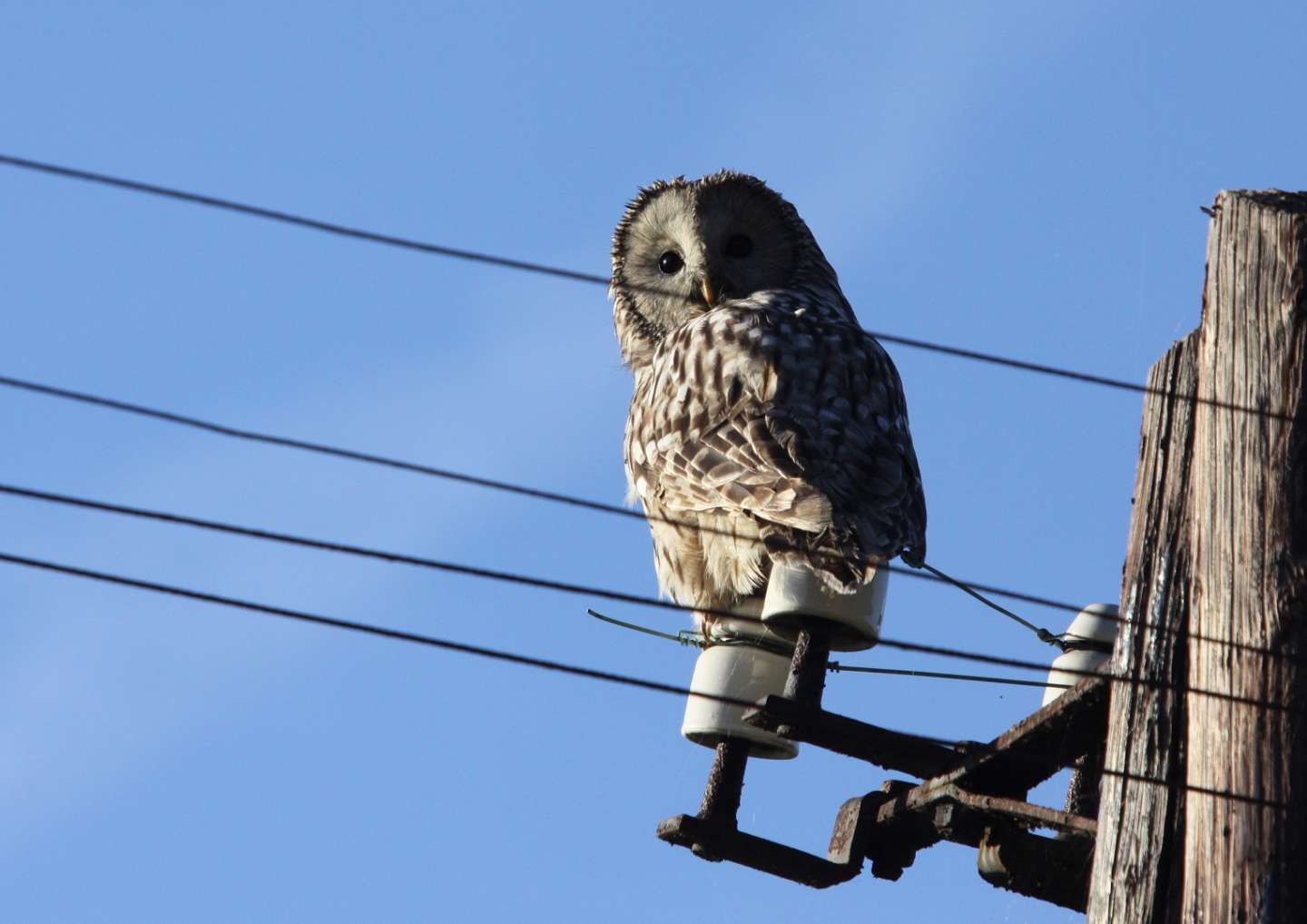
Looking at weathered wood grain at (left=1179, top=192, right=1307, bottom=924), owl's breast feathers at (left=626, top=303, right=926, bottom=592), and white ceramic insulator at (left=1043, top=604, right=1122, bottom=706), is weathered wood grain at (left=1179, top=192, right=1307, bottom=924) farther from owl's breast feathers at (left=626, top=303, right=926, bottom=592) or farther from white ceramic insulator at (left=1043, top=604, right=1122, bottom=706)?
owl's breast feathers at (left=626, top=303, right=926, bottom=592)

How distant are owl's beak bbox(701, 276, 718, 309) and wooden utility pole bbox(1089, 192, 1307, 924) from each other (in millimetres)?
5610

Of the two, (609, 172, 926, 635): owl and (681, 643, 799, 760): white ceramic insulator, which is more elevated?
(609, 172, 926, 635): owl

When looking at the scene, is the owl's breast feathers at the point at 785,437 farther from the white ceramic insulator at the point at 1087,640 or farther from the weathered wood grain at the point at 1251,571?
the weathered wood grain at the point at 1251,571

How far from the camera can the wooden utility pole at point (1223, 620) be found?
4.64 m

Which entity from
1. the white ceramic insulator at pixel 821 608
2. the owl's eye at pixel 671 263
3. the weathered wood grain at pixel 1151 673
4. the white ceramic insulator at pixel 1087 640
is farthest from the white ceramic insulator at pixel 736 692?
the owl's eye at pixel 671 263

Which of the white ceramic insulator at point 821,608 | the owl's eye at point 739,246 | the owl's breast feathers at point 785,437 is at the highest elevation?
the owl's eye at point 739,246

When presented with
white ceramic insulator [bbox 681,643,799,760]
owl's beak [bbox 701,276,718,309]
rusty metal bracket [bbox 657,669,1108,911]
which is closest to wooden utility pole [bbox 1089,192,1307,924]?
rusty metal bracket [bbox 657,669,1108,911]

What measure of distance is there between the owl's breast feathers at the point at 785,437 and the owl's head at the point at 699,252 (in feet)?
2.89

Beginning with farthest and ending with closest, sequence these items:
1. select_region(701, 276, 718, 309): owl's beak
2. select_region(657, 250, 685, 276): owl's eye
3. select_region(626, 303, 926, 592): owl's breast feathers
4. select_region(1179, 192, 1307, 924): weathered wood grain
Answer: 1. select_region(657, 250, 685, 276): owl's eye
2. select_region(701, 276, 718, 309): owl's beak
3. select_region(626, 303, 926, 592): owl's breast feathers
4. select_region(1179, 192, 1307, 924): weathered wood grain

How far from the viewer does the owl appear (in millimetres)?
7699

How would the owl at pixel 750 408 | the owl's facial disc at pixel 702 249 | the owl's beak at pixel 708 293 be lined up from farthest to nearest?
the owl's facial disc at pixel 702 249
the owl's beak at pixel 708 293
the owl at pixel 750 408

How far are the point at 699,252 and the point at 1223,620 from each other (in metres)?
6.43

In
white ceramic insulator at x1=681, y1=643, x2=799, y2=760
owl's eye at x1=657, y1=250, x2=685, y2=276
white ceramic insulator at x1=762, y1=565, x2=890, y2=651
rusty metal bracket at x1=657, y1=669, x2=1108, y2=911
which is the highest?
owl's eye at x1=657, y1=250, x2=685, y2=276

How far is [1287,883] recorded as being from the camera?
455 cm
